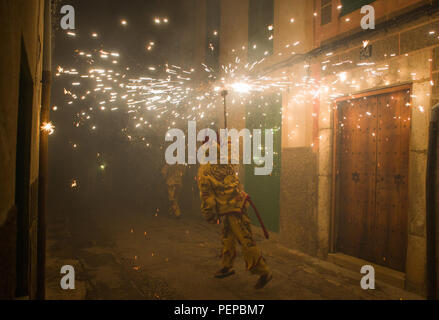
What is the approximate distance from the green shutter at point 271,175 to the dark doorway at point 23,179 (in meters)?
6.06

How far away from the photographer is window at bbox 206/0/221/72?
38.8ft

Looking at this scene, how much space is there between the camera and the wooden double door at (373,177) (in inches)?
213

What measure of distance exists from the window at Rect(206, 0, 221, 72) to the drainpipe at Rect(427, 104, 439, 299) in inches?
328

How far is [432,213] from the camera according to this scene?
172 inches

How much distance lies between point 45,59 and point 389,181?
5919mm

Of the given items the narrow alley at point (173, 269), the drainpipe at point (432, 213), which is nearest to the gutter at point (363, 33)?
the drainpipe at point (432, 213)

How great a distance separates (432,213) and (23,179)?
5.07m

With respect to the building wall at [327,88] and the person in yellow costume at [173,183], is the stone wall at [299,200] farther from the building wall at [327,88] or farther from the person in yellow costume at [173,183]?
the person in yellow costume at [173,183]

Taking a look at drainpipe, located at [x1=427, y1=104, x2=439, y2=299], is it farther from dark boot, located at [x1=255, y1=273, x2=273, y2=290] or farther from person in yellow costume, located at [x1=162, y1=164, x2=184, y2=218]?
person in yellow costume, located at [x1=162, y1=164, x2=184, y2=218]

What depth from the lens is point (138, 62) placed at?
12.4 meters

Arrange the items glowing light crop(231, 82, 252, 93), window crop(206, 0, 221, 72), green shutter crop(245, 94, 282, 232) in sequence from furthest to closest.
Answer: window crop(206, 0, 221, 72) < glowing light crop(231, 82, 252, 93) < green shutter crop(245, 94, 282, 232)

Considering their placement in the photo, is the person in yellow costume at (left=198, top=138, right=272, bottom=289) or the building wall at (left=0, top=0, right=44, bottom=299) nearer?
the building wall at (left=0, top=0, right=44, bottom=299)

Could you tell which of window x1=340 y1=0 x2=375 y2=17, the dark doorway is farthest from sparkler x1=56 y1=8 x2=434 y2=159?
the dark doorway
